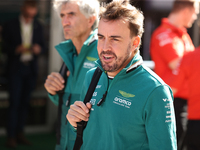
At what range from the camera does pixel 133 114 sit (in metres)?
1.50

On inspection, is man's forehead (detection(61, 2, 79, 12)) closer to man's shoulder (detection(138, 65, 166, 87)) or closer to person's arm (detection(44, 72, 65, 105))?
person's arm (detection(44, 72, 65, 105))

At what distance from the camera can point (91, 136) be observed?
1663 millimetres

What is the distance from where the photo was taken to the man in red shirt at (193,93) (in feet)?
10.3

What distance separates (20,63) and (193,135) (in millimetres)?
2738

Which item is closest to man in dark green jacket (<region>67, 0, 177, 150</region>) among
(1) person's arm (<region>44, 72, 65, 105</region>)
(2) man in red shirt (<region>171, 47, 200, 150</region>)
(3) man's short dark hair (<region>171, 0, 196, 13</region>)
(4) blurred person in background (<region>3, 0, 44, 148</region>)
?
(1) person's arm (<region>44, 72, 65, 105</region>)

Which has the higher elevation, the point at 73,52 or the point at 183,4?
the point at 183,4

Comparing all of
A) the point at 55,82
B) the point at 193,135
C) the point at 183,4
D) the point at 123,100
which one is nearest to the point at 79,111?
the point at 123,100

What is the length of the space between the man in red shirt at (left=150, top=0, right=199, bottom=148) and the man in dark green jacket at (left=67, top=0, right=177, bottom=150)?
1946 mm

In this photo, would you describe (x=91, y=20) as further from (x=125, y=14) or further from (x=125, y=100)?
(x=125, y=100)

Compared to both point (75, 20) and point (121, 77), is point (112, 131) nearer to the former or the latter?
point (121, 77)

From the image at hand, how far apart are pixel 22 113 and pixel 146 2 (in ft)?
9.63

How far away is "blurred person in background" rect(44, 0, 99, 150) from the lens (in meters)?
2.28

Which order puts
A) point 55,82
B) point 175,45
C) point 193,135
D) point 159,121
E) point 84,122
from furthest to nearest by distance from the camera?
point 175,45, point 193,135, point 55,82, point 84,122, point 159,121

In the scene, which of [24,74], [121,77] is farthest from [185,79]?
[24,74]
